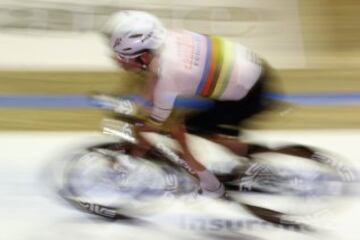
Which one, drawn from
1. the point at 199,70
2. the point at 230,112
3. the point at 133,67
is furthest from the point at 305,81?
the point at 133,67

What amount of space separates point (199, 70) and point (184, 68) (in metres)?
0.06

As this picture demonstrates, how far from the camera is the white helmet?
227 cm

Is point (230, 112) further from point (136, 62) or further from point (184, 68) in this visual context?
point (136, 62)

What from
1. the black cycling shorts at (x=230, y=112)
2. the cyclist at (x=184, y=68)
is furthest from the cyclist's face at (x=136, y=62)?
the black cycling shorts at (x=230, y=112)

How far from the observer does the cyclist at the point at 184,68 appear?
2291mm

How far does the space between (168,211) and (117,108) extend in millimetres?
636

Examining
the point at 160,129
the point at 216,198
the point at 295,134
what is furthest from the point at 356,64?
the point at 160,129

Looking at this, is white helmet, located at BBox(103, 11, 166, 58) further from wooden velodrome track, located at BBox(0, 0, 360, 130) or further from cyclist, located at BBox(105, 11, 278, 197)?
wooden velodrome track, located at BBox(0, 0, 360, 130)

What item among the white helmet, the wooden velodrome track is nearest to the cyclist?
the white helmet

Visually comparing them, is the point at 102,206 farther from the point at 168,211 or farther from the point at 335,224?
the point at 335,224

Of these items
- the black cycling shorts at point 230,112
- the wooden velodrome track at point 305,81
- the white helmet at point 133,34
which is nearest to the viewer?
the white helmet at point 133,34

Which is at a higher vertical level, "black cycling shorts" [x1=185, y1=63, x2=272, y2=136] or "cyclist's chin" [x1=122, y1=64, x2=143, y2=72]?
"cyclist's chin" [x1=122, y1=64, x2=143, y2=72]

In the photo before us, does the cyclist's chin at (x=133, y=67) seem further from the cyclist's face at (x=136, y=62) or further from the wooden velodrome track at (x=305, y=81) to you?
the wooden velodrome track at (x=305, y=81)

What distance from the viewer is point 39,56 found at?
12.5 feet
